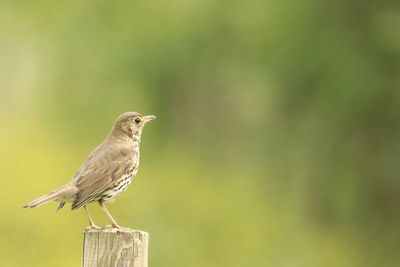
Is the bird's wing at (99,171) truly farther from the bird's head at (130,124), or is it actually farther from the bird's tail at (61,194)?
the bird's head at (130,124)

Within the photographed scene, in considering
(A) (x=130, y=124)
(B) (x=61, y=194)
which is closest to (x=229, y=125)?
(A) (x=130, y=124)

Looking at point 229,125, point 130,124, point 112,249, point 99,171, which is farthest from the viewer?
point 229,125

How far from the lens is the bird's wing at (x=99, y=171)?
28.0ft

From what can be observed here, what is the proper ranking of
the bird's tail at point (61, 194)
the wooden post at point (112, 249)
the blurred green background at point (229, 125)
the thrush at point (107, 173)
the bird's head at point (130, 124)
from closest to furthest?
the wooden post at point (112, 249)
the bird's tail at point (61, 194)
the thrush at point (107, 173)
the bird's head at point (130, 124)
the blurred green background at point (229, 125)

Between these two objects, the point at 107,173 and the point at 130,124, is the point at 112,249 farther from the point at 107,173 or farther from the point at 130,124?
the point at 130,124

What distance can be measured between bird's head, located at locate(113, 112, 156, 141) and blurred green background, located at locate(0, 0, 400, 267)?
30.7 feet

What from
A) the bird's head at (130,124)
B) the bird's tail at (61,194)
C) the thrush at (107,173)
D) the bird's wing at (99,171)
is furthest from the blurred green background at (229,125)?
the bird's tail at (61,194)

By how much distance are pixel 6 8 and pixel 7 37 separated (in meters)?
2.21

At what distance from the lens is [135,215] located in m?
21.3

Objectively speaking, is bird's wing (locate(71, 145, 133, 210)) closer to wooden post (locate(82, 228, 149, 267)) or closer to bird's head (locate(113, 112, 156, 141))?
bird's head (locate(113, 112, 156, 141))

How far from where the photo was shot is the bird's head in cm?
939

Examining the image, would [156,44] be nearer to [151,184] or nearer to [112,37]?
[112,37]

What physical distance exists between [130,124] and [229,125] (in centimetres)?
2120

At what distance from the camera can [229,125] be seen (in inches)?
1206
